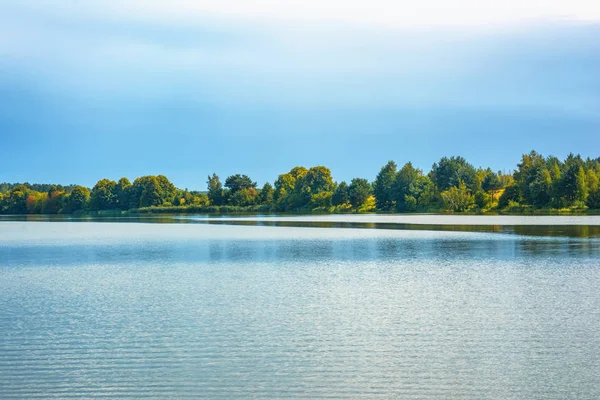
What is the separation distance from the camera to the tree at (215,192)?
15012cm

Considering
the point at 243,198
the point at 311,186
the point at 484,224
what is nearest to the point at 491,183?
the point at 311,186

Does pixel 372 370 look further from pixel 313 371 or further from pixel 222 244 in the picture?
pixel 222 244

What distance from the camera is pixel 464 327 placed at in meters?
12.4

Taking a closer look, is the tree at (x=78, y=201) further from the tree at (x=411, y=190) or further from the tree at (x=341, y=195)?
the tree at (x=411, y=190)

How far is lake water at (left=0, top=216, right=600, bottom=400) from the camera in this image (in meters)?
8.91

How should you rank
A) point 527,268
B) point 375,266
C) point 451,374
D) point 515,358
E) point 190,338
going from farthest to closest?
point 375,266
point 527,268
point 190,338
point 515,358
point 451,374

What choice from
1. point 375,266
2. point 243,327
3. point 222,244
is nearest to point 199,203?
point 222,244

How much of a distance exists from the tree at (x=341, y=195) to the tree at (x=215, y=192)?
33657 millimetres

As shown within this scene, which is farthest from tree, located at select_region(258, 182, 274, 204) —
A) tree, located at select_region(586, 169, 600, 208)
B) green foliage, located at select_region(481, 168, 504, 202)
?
tree, located at select_region(586, 169, 600, 208)

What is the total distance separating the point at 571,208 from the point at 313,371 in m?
84.7

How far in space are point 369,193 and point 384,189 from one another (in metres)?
5.31

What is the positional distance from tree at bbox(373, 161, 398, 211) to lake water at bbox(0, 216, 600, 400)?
94606mm

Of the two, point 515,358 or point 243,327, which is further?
point 243,327

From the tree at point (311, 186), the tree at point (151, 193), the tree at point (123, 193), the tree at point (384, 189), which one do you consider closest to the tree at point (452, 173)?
the tree at point (384, 189)
